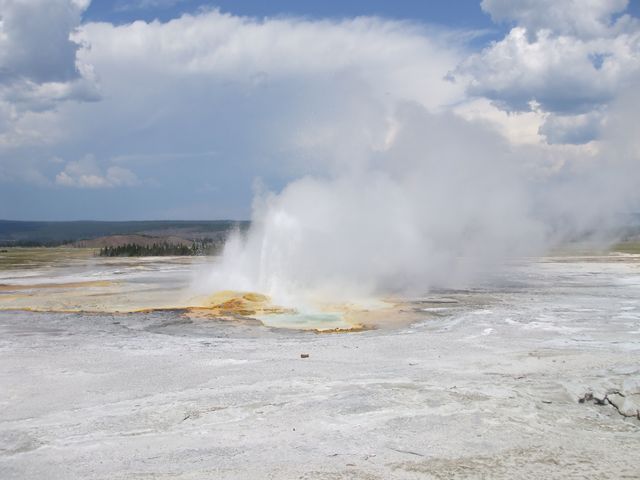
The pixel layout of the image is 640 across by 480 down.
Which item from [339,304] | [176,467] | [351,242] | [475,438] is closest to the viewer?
[176,467]

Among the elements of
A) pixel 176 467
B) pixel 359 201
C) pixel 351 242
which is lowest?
pixel 176 467

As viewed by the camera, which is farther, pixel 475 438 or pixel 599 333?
pixel 599 333

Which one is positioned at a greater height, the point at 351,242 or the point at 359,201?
the point at 359,201

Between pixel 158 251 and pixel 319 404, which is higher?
pixel 158 251

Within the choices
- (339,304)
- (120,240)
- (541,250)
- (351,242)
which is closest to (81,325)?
(339,304)

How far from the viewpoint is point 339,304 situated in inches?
728

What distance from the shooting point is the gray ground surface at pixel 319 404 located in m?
5.98

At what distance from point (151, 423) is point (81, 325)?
27.7 feet

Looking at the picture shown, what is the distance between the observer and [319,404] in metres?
7.73

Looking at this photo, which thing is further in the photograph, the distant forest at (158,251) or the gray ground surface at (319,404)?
the distant forest at (158,251)

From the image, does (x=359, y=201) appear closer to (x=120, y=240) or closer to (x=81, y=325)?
→ (x=81, y=325)

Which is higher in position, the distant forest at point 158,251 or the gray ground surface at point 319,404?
the distant forest at point 158,251

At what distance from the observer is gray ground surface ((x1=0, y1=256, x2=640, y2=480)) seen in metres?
5.98

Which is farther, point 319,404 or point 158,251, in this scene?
point 158,251
